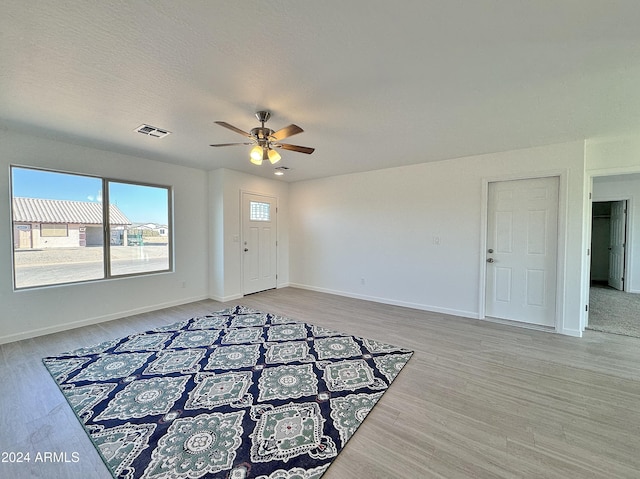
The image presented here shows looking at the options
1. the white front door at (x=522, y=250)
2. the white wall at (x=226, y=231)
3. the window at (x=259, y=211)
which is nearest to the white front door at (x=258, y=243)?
the window at (x=259, y=211)

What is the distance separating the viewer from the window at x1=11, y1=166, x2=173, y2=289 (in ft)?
11.1

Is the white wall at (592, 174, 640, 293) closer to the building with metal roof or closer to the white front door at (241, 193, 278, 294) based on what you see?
the white front door at (241, 193, 278, 294)

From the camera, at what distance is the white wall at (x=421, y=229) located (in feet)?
11.4

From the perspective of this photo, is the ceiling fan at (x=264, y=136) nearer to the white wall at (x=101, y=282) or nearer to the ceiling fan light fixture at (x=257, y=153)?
the ceiling fan light fixture at (x=257, y=153)

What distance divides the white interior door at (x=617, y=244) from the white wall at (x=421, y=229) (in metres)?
4.10

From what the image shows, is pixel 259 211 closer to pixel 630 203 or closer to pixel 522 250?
pixel 522 250

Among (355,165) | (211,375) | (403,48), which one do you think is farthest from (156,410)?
(355,165)

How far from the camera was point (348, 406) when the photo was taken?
208cm

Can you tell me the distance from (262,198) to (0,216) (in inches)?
151

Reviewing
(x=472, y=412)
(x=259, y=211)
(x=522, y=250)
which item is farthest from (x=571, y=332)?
(x=259, y=211)

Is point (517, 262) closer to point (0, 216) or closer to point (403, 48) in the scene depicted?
point (403, 48)

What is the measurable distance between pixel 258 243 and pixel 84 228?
292cm

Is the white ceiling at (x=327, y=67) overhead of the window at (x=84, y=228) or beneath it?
overhead

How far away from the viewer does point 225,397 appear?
2.19m
